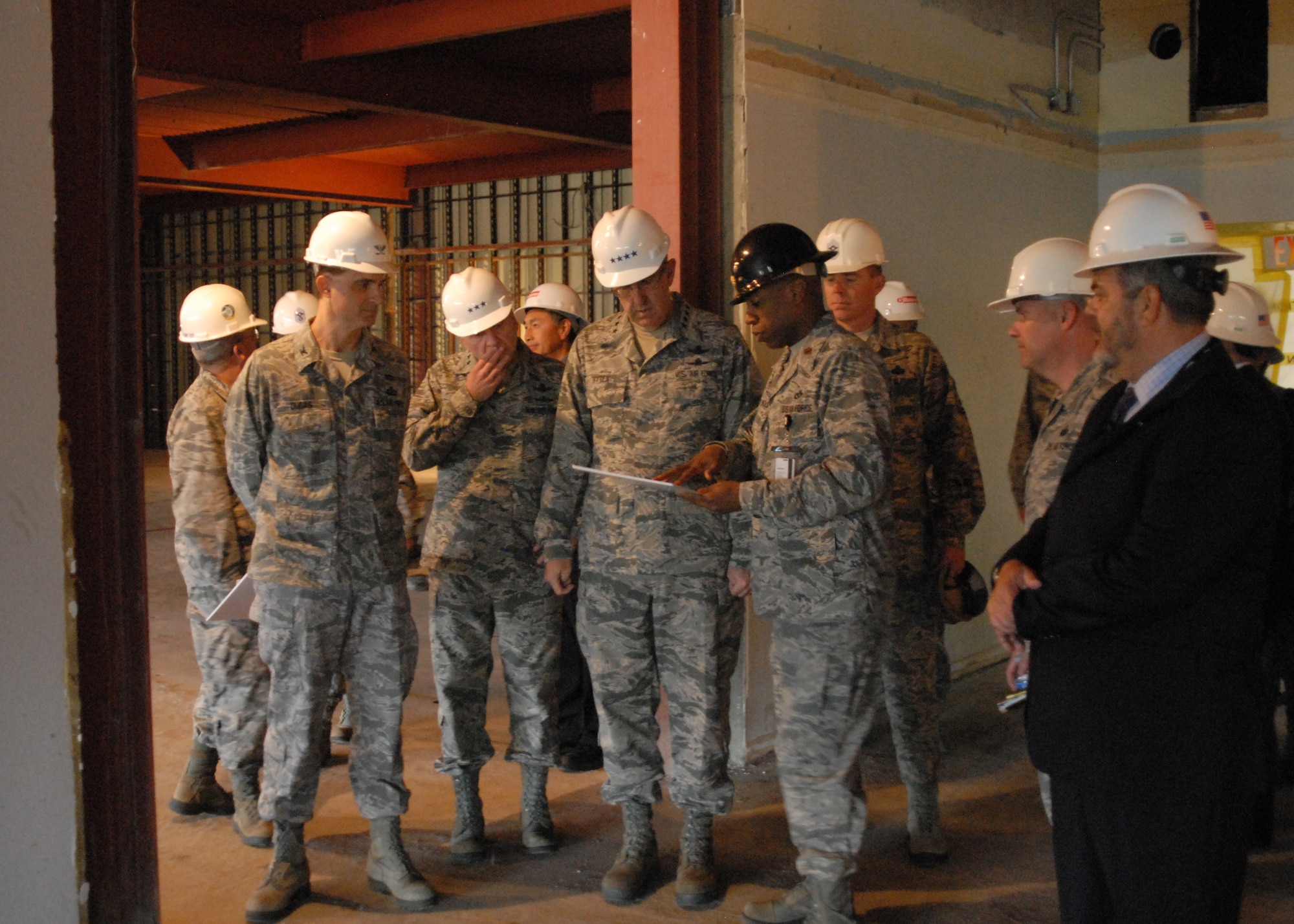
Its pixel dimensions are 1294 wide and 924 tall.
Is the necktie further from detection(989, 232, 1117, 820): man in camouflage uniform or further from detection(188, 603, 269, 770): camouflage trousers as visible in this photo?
detection(188, 603, 269, 770): camouflage trousers

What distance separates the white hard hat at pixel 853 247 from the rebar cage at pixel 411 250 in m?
8.46

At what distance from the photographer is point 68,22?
94.3 inches

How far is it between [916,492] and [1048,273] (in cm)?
102

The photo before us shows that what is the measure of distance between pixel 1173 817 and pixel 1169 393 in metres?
0.77

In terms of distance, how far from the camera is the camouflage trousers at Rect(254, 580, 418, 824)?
10.9 ft

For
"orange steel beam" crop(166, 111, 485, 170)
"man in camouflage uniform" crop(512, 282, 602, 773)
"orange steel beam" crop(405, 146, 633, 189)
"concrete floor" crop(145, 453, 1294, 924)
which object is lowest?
"concrete floor" crop(145, 453, 1294, 924)

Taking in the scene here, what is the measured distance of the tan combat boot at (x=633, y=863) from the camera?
3447 mm

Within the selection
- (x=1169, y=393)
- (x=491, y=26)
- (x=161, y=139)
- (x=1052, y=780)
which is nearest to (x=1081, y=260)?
(x=1169, y=393)

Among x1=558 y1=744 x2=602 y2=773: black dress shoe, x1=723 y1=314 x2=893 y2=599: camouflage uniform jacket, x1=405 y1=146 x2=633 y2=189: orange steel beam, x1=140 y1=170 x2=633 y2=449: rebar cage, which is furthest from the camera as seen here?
x1=140 y1=170 x2=633 y2=449: rebar cage

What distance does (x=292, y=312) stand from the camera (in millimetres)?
6191

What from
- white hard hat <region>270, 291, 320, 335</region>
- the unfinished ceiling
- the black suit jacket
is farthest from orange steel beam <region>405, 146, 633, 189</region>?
the black suit jacket

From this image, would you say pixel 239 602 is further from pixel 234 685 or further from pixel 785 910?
pixel 785 910

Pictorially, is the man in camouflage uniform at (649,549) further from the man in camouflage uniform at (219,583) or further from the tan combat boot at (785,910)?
the man in camouflage uniform at (219,583)

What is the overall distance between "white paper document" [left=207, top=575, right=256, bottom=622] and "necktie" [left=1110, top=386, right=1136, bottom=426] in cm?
244
